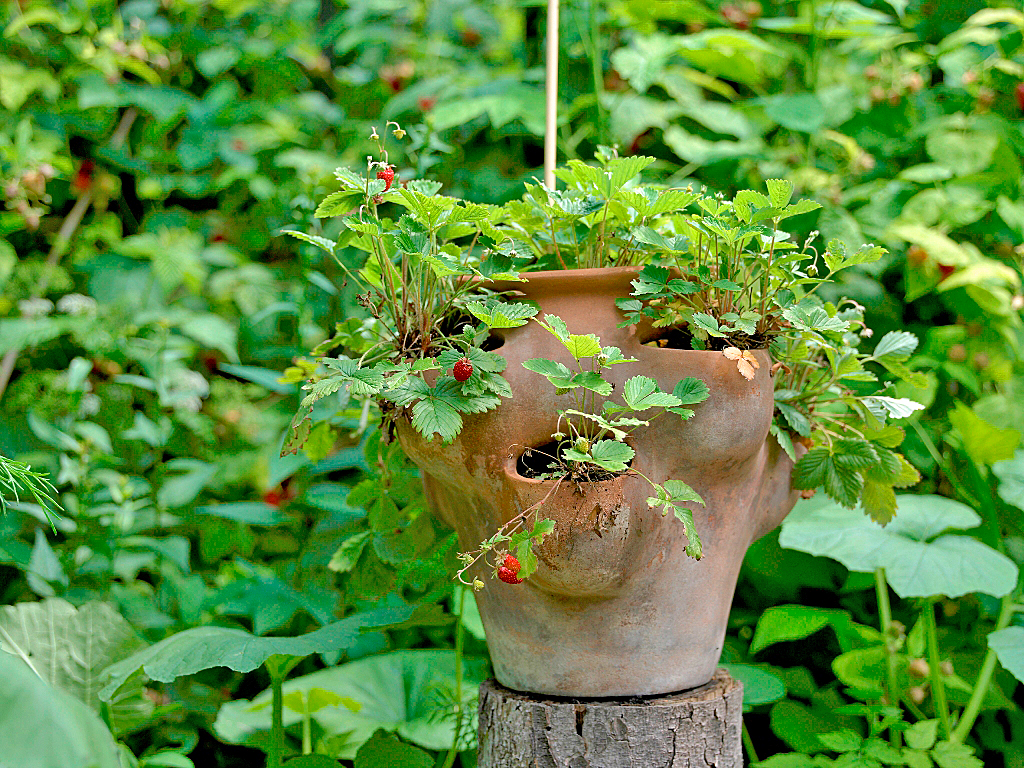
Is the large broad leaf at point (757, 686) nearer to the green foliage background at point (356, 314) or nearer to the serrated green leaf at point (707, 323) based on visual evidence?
the green foliage background at point (356, 314)

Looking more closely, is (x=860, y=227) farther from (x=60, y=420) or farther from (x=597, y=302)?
(x=60, y=420)

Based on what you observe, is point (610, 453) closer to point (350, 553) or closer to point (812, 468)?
point (812, 468)

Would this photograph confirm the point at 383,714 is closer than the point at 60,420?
Yes

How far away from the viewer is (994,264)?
140 cm

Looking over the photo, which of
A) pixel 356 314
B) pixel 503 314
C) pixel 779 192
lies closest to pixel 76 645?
pixel 356 314

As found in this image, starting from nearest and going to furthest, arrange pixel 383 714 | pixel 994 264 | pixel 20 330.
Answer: pixel 383 714 < pixel 994 264 < pixel 20 330

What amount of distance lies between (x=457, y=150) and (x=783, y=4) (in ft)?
2.72

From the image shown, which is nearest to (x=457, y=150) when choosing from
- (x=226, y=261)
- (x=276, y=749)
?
(x=226, y=261)

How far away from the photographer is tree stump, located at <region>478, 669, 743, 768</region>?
0.76 metres

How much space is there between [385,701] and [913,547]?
729 millimetres

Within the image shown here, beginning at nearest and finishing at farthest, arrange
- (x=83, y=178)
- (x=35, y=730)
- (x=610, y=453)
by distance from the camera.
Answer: (x=35, y=730)
(x=610, y=453)
(x=83, y=178)

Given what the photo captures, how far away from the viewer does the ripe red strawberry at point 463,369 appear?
708 millimetres

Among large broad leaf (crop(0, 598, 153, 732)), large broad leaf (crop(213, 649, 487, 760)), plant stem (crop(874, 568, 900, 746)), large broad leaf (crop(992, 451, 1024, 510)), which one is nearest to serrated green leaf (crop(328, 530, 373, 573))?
large broad leaf (crop(213, 649, 487, 760))

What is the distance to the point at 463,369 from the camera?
27.9 inches
